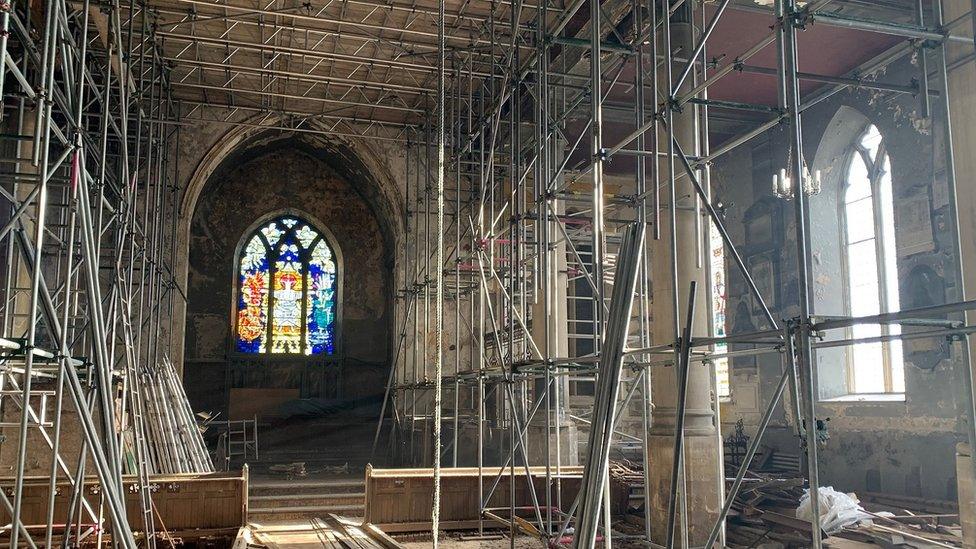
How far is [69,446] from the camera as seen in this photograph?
1424 centimetres

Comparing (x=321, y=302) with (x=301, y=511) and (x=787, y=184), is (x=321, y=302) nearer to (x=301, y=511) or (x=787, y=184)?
(x=301, y=511)

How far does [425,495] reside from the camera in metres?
12.5

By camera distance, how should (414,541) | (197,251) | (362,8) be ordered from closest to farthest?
(414,541) < (362,8) < (197,251)

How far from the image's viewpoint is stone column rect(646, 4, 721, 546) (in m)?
10.5

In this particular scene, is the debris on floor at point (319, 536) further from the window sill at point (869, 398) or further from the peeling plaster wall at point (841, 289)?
the window sill at point (869, 398)

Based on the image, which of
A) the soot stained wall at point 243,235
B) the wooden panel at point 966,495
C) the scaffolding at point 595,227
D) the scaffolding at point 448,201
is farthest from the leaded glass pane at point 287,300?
the wooden panel at point 966,495

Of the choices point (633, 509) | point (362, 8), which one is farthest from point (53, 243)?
point (633, 509)

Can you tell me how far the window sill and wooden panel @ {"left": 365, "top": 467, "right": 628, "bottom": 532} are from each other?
6336 mm

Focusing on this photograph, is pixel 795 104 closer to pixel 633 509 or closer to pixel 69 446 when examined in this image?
pixel 633 509

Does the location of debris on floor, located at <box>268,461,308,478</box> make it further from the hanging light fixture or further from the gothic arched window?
the gothic arched window

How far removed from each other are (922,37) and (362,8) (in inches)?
465

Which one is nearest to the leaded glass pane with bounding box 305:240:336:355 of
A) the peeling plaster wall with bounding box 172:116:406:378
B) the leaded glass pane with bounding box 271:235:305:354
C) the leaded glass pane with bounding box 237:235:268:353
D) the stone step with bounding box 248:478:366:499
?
the leaded glass pane with bounding box 271:235:305:354

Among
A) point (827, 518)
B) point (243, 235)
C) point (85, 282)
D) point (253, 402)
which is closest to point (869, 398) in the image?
point (827, 518)

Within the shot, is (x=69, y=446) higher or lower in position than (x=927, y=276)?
lower
